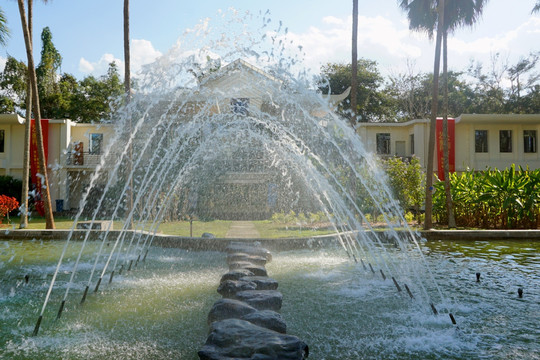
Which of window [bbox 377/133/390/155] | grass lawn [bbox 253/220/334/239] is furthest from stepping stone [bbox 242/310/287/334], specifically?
window [bbox 377/133/390/155]

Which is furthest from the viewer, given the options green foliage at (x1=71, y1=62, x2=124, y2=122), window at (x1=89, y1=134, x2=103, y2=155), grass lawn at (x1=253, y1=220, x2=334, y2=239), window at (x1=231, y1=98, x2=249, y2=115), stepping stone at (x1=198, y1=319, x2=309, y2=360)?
green foliage at (x1=71, y1=62, x2=124, y2=122)

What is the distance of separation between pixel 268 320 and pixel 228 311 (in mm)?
636

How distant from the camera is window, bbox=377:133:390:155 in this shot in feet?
101

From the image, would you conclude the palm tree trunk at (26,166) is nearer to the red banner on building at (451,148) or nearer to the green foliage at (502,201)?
the green foliage at (502,201)

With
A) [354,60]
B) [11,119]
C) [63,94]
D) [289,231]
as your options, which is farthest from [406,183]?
[63,94]

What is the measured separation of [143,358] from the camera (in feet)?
14.6

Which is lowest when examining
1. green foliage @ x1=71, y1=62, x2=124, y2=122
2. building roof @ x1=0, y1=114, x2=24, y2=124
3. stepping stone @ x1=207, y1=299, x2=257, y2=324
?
stepping stone @ x1=207, y1=299, x2=257, y2=324

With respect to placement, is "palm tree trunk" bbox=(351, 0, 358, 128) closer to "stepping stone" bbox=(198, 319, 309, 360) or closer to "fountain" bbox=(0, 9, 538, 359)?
"fountain" bbox=(0, 9, 538, 359)

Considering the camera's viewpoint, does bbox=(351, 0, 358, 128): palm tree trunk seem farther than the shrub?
No

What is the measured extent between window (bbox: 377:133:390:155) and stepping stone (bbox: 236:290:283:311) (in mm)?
26182

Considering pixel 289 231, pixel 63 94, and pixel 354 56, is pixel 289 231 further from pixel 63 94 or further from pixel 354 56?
pixel 63 94

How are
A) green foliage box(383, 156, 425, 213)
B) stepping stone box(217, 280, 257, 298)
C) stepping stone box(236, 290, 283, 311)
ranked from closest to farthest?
stepping stone box(236, 290, 283, 311), stepping stone box(217, 280, 257, 298), green foliage box(383, 156, 425, 213)

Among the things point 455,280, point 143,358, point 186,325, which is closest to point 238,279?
point 186,325

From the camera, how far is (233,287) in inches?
252
